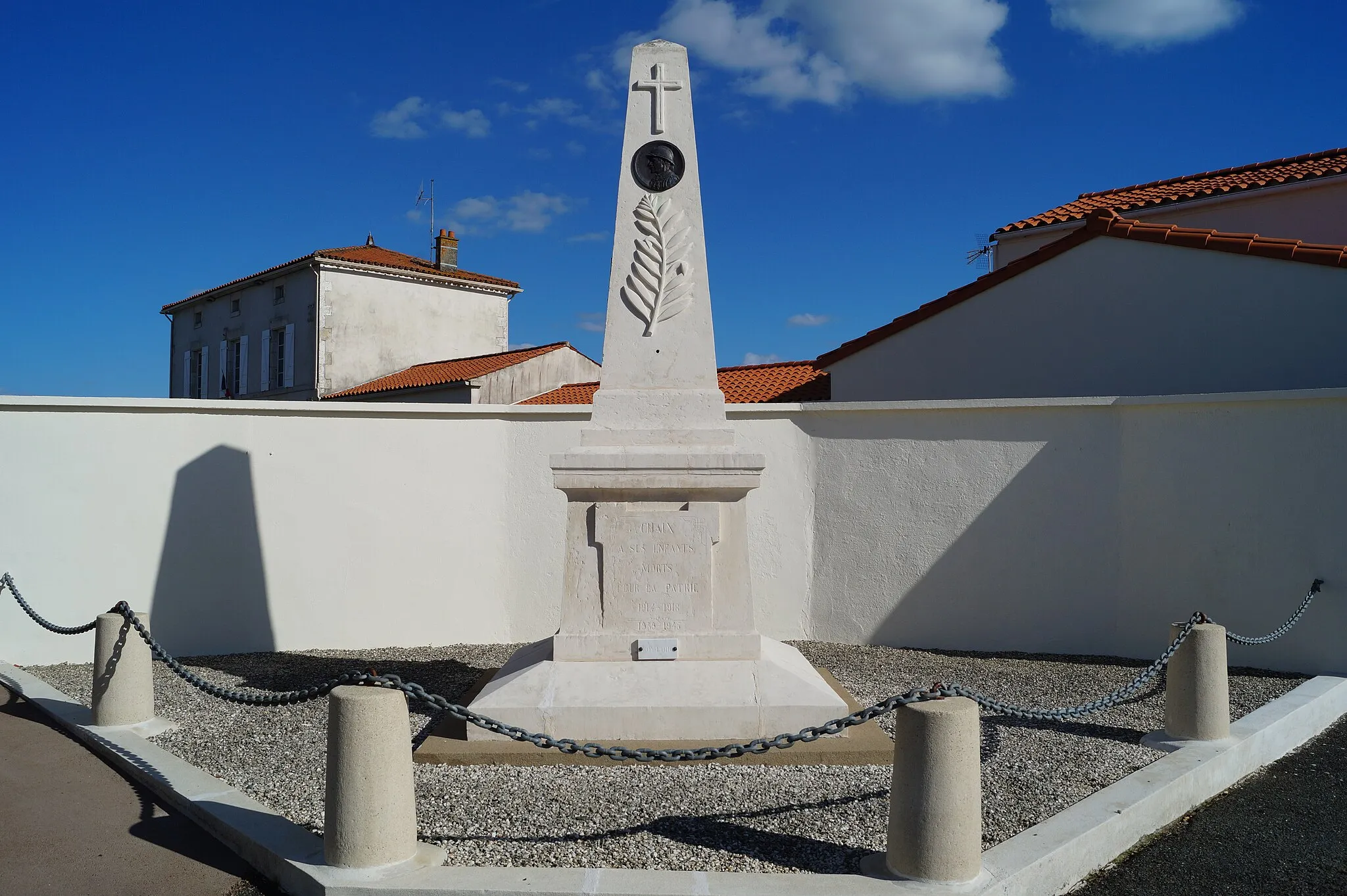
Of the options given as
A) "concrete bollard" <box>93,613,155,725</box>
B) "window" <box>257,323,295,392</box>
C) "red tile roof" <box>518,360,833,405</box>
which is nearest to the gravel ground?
"concrete bollard" <box>93,613,155,725</box>

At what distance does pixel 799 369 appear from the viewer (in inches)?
639

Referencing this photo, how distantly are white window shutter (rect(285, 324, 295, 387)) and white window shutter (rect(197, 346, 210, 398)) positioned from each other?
5.61 metres

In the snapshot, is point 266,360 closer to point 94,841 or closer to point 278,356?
point 278,356

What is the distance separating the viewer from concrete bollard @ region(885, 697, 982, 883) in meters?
3.14

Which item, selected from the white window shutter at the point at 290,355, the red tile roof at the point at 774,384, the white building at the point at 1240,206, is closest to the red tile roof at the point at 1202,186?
the white building at the point at 1240,206

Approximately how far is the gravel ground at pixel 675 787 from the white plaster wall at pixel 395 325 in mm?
19532

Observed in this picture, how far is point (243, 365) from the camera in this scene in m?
28.0

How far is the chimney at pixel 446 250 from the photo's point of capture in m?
27.5

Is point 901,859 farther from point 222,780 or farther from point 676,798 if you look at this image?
point 222,780

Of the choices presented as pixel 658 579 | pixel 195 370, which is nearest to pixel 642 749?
pixel 658 579

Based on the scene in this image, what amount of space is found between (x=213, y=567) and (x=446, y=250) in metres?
21.2

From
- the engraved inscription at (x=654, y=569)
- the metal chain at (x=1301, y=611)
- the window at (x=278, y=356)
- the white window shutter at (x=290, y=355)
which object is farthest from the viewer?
the window at (x=278, y=356)

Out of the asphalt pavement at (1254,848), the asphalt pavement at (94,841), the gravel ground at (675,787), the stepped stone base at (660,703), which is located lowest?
the asphalt pavement at (1254,848)

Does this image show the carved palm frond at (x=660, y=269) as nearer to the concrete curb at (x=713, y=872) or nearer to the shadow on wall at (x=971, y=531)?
the shadow on wall at (x=971, y=531)
